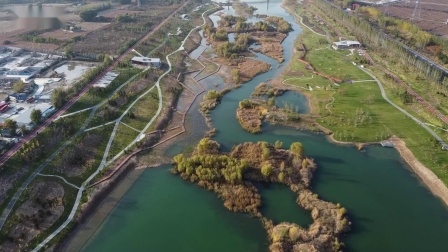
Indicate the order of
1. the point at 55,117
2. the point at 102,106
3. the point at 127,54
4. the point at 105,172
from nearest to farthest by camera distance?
the point at 105,172, the point at 55,117, the point at 102,106, the point at 127,54

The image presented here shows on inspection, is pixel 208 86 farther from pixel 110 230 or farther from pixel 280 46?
pixel 110 230

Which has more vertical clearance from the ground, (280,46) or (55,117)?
(280,46)

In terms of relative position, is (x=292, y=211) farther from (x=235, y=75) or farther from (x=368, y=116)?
(x=235, y=75)

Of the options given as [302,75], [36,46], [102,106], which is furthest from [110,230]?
[36,46]

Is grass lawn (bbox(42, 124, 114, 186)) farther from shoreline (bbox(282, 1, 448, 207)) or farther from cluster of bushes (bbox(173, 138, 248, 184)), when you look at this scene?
shoreline (bbox(282, 1, 448, 207))

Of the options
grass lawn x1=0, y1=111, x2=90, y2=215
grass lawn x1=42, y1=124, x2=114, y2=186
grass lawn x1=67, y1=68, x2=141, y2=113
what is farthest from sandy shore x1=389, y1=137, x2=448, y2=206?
grass lawn x1=67, y1=68, x2=141, y2=113

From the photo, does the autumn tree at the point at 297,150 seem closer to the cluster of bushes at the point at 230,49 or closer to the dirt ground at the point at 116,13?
the cluster of bushes at the point at 230,49

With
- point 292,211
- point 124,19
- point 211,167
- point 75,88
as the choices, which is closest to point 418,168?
point 292,211
